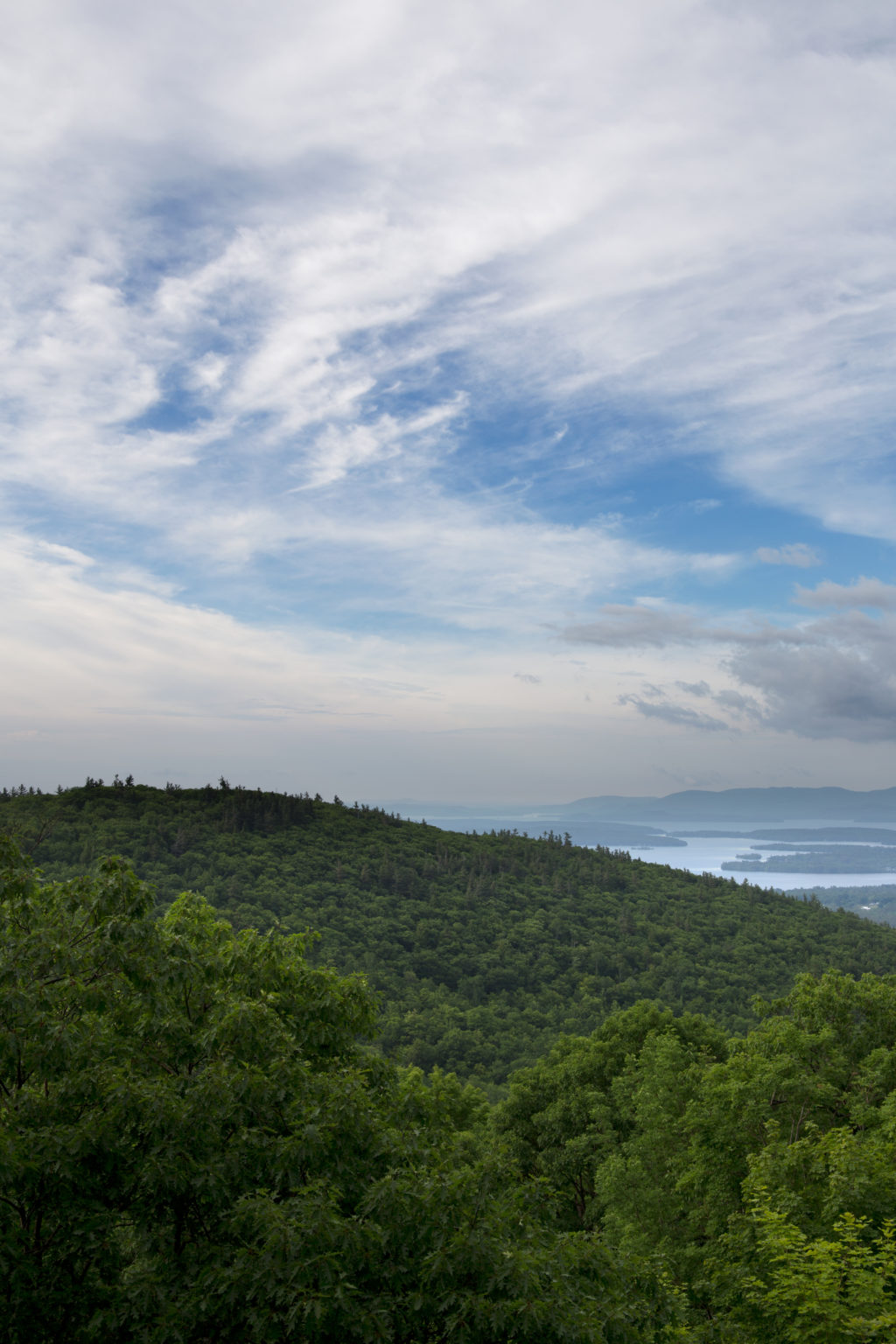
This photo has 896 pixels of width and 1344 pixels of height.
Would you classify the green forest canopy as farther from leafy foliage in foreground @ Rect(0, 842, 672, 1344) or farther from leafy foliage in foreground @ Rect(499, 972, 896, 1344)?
leafy foliage in foreground @ Rect(499, 972, 896, 1344)

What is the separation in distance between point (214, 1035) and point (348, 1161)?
2359 mm

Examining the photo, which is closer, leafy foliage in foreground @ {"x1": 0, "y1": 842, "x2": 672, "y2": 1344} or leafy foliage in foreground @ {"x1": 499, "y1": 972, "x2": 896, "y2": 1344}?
leafy foliage in foreground @ {"x1": 0, "y1": 842, "x2": 672, "y2": 1344}

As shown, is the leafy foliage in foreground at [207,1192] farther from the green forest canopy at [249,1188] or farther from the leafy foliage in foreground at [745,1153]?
the leafy foliage in foreground at [745,1153]

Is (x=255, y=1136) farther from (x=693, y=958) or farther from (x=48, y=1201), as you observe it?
(x=693, y=958)

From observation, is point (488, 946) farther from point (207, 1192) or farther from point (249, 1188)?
point (207, 1192)

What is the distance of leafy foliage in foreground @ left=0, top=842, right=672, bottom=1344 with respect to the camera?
7609 millimetres

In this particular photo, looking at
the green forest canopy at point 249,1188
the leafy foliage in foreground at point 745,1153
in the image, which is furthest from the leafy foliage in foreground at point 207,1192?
the leafy foliage in foreground at point 745,1153

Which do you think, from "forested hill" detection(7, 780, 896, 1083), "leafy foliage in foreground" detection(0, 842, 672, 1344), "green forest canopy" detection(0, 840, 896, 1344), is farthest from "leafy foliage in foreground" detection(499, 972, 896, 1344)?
"forested hill" detection(7, 780, 896, 1083)

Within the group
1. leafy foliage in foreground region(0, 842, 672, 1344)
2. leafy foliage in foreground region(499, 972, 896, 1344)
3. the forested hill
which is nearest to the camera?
leafy foliage in foreground region(0, 842, 672, 1344)

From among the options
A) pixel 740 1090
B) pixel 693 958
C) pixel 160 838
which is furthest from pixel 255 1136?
pixel 160 838

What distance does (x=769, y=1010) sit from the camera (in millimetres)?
32031

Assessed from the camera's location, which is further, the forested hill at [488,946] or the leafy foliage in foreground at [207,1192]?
the forested hill at [488,946]

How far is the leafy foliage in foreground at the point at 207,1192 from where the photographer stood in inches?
300

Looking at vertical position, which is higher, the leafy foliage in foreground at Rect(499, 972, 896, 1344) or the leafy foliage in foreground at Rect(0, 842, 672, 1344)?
the leafy foliage in foreground at Rect(0, 842, 672, 1344)
